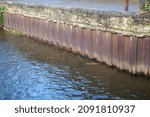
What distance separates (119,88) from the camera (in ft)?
49.7

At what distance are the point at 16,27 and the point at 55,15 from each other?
7.42 m

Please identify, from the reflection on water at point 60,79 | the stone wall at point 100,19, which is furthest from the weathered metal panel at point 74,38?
the reflection on water at point 60,79

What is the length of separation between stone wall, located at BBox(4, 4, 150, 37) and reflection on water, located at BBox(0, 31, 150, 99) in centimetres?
219

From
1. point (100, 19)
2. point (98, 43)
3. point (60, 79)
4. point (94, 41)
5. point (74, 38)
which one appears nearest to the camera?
point (60, 79)

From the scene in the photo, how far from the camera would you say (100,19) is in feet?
59.0

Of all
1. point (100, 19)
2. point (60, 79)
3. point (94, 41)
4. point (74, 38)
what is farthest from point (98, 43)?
point (60, 79)

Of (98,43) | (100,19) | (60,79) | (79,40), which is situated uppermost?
(100,19)

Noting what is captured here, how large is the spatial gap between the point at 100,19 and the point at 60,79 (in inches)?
164

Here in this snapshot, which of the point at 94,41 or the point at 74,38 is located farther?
the point at 74,38

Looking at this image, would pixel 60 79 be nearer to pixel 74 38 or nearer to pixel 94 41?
pixel 94 41

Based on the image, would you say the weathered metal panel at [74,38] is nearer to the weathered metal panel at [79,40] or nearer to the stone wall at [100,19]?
the weathered metal panel at [79,40]

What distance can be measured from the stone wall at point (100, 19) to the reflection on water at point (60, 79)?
2188mm

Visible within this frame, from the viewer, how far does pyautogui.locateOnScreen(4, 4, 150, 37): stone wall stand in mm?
15750

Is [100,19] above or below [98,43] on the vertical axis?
above
